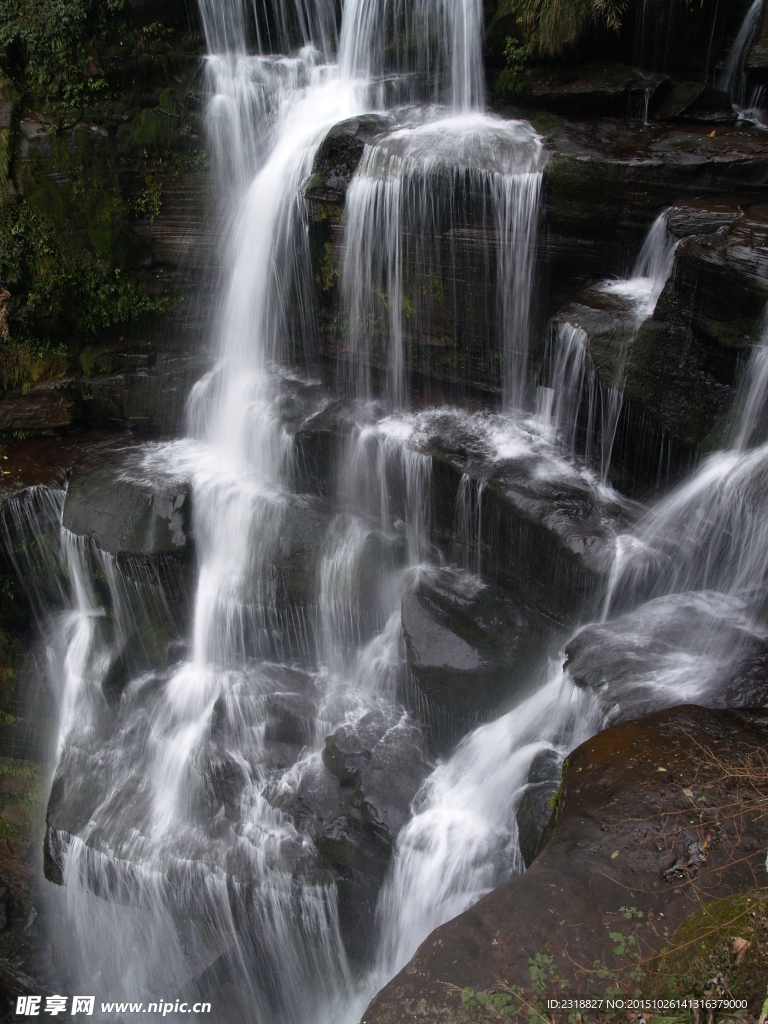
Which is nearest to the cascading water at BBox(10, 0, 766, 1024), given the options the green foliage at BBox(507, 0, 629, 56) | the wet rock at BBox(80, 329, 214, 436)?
the wet rock at BBox(80, 329, 214, 436)

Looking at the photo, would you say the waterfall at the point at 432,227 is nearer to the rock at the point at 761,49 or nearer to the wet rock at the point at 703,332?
the wet rock at the point at 703,332

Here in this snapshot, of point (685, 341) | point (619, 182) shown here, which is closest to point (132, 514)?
point (685, 341)

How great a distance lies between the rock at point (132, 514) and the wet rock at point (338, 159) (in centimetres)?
443

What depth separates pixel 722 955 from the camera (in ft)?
11.1

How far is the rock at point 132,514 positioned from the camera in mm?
9234

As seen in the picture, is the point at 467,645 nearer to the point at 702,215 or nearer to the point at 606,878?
the point at 606,878

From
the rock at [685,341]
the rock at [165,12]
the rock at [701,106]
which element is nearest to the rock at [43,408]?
the rock at [165,12]

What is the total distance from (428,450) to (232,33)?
27.1 ft

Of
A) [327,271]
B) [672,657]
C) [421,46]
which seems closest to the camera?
[672,657]

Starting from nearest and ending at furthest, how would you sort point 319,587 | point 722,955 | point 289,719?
point 722,955 < point 289,719 < point 319,587

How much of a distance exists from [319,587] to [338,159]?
5754mm

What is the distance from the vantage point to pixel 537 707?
6.98 meters

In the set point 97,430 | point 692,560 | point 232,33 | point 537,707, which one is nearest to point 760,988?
point 537,707

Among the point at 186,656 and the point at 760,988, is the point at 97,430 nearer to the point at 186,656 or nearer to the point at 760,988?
the point at 186,656
